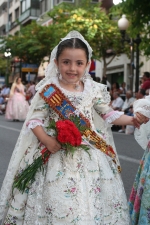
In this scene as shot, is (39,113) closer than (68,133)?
No

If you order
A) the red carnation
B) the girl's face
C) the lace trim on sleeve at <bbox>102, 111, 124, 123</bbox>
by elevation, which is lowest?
the red carnation

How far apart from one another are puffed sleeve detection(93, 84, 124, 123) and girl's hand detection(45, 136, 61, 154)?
539 millimetres

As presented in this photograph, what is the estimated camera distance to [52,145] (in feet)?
12.3

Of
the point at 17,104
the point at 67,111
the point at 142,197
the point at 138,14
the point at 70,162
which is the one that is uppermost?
the point at 138,14

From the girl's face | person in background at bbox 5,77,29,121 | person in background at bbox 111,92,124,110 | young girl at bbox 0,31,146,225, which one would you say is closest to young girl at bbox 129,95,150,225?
young girl at bbox 0,31,146,225

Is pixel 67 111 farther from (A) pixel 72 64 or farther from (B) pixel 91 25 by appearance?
(B) pixel 91 25

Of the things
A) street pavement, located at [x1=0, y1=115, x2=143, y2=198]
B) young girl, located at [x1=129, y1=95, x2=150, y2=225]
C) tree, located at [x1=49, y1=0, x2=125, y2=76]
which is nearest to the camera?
young girl, located at [x1=129, y1=95, x2=150, y2=225]

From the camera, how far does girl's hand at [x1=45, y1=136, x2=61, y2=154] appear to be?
3.74 meters

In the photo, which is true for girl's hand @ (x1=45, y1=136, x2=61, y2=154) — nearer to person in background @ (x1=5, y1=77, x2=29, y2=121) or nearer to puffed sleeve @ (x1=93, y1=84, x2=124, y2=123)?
puffed sleeve @ (x1=93, y1=84, x2=124, y2=123)

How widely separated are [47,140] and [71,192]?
0.41 m

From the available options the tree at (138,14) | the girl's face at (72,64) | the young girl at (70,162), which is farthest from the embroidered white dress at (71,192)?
the tree at (138,14)

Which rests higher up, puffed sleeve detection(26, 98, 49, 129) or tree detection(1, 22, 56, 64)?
tree detection(1, 22, 56, 64)

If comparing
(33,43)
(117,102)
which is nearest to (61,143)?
(117,102)

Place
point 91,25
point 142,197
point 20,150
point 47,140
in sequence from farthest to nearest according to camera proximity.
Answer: point 91,25
point 142,197
point 20,150
point 47,140
